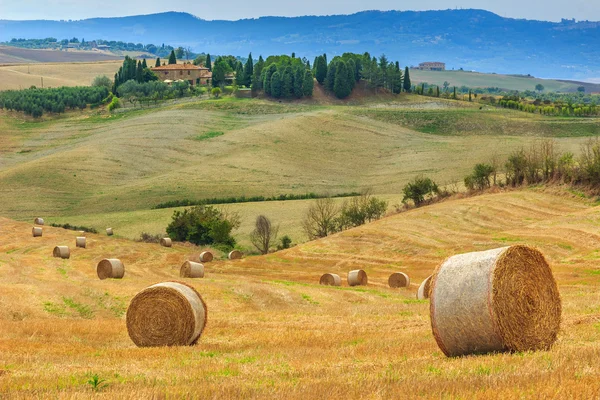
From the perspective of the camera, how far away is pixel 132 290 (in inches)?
1195

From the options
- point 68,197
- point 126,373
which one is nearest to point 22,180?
point 68,197

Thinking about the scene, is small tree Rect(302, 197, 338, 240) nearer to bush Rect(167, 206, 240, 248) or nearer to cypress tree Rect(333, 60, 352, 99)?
bush Rect(167, 206, 240, 248)

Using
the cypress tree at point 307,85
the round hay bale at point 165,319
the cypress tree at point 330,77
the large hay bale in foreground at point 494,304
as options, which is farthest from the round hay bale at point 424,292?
the cypress tree at point 330,77

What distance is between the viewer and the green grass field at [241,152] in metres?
86.6

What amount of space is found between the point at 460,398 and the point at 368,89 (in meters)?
162

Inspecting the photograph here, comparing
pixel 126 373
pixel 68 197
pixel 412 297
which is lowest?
pixel 68 197

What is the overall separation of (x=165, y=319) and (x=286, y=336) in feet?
9.03

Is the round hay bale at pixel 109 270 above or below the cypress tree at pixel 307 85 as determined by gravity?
below

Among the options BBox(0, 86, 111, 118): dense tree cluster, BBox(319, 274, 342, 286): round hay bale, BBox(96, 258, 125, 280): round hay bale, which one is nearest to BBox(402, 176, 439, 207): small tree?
BBox(319, 274, 342, 286): round hay bale

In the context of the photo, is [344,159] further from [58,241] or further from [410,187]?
[58,241]

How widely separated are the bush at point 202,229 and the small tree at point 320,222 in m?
6.60

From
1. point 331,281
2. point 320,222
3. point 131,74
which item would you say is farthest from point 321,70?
point 331,281

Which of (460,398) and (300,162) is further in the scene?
(300,162)

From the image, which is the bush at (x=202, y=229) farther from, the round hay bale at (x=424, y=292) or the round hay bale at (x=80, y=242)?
the round hay bale at (x=424, y=292)
